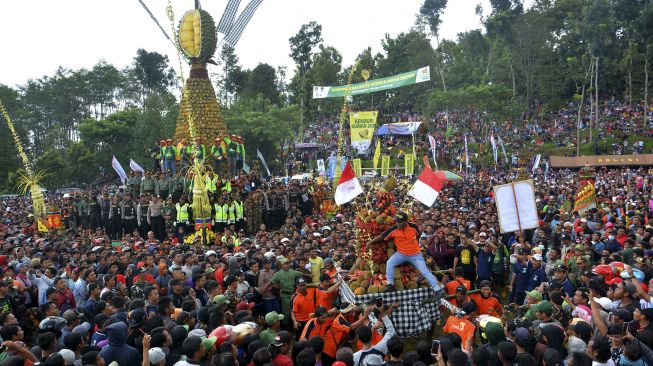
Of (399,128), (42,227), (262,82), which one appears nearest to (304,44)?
(262,82)

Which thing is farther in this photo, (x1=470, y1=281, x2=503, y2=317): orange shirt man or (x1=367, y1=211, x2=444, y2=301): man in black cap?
(x1=367, y1=211, x2=444, y2=301): man in black cap

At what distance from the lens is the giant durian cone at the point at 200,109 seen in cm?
2088

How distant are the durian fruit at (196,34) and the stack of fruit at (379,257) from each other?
15.6m

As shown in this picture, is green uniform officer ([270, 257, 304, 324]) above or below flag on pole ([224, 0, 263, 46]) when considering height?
below

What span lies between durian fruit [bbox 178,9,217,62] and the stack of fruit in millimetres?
15599

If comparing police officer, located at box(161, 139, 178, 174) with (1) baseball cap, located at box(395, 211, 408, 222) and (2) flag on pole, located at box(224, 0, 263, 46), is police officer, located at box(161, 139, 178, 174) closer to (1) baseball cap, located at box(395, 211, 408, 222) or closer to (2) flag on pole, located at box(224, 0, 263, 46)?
(2) flag on pole, located at box(224, 0, 263, 46)

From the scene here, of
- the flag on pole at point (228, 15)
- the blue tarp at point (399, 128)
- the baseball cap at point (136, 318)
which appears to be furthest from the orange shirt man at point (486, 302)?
the blue tarp at point (399, 128)

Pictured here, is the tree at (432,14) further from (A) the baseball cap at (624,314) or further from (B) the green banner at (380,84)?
(A) the baseball cap at (624,314)

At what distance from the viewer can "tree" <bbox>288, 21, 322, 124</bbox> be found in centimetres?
5459

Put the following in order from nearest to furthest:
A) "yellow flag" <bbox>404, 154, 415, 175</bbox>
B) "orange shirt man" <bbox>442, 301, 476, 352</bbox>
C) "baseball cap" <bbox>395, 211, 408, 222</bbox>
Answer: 1. "orange shirt man" <bbox>442, 301, 476, 352</bbox>
2. "baseball cap" <bbox>395, 211, 408, 222</bbox>
3. "yellow flag" <bbox>404, 154, 415, 175</bbox>

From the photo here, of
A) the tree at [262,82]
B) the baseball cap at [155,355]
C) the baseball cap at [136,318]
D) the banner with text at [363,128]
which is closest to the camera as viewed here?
the baseball cap at [155,355]

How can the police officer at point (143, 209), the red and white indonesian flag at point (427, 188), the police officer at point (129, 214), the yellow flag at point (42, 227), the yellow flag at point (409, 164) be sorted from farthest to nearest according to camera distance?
the yellow flag at point (409, 164) → the yellow flag at point (42, 227) → the police officer at point (129, 214) → the police officer at point (143, 209) → the red and white indonesian flag at point (427, 188)

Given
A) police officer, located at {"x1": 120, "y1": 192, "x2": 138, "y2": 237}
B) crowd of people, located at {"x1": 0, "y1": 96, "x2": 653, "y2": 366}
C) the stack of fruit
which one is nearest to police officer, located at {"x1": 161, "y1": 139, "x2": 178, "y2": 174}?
police officer, located at {"x1": 120, "y1": 192, "x2": 138, "y2": 237}

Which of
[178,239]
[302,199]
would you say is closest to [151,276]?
[178,239]
